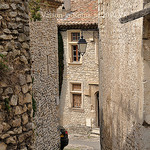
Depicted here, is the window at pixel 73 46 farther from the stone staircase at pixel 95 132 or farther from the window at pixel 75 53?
the stone staircase at pixel 95 132

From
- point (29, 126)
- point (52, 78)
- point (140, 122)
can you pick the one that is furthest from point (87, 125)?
point (29, 126)

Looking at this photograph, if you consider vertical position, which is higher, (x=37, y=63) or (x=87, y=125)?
(x=37, y=63)

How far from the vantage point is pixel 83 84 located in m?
17.7

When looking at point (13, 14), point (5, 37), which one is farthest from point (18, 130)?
point (13, 14)

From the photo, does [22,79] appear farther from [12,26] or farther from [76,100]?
[76,100]

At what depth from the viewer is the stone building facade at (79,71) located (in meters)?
17.1

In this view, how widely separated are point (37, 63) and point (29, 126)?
6956 mm

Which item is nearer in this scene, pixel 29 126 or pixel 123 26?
pixel 29 126

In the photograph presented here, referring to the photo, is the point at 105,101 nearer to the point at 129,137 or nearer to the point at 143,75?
the point at 129,137

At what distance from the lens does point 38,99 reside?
34.3ft

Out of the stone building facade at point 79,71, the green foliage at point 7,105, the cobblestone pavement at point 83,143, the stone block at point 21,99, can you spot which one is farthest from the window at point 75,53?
the green foliage at point 7,105

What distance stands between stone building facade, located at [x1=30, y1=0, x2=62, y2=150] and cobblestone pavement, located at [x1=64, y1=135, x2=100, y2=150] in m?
2.53

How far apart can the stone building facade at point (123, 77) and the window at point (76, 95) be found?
9.05 meters

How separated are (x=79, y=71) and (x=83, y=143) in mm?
4274
